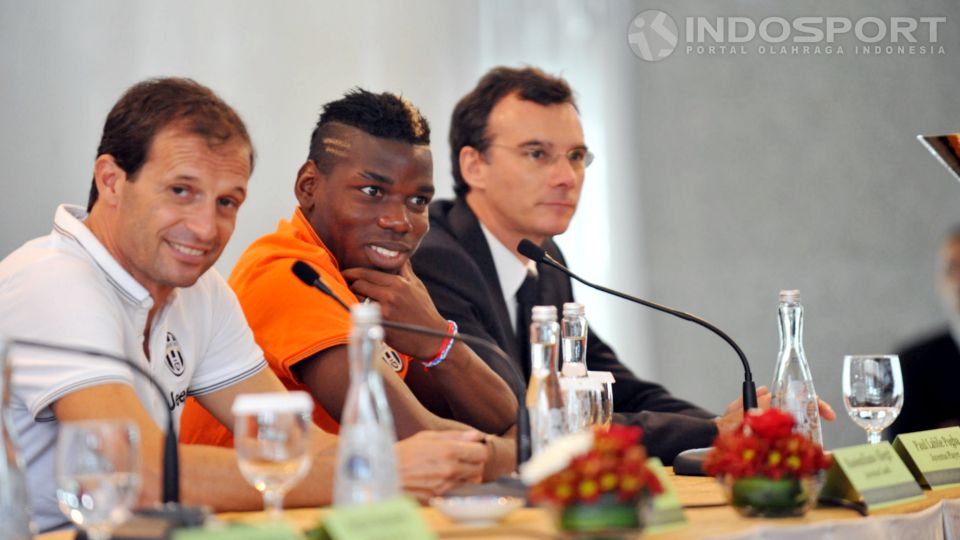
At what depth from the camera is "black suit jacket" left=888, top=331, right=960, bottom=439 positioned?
8.95 ft

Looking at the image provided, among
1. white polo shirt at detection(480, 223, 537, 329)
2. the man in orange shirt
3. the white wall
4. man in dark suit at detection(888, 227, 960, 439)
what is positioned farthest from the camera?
the white wall

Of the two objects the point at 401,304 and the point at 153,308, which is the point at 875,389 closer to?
the point at 401,304

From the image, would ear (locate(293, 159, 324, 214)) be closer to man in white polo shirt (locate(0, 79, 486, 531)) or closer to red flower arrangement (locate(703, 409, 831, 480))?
man in white polo shirt (locate(0, 79, 486, 531))

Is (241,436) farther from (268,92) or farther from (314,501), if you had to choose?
(268,92)

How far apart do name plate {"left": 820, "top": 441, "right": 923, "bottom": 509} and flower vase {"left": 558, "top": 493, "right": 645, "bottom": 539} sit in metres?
0.49

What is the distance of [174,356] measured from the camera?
196 cm

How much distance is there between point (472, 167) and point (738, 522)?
73.4 inches

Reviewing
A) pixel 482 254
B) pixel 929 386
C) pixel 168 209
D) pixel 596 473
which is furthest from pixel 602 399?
pixel 929 386

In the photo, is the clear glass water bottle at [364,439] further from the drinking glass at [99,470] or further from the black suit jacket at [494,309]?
the black suit jacket at [494,309]

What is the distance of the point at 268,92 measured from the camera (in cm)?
345

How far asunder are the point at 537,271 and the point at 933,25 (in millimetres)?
2272

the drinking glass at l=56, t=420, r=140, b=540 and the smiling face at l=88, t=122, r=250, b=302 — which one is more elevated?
the smiling face at l=88, t=122, r=250, b=302

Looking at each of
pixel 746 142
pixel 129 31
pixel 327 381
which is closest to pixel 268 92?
pixel 129 31

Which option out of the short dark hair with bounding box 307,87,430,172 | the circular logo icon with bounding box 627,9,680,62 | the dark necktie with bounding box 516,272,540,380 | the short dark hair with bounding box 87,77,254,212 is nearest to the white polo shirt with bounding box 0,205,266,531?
the short dark hair with bounding box 87,77,254,212
